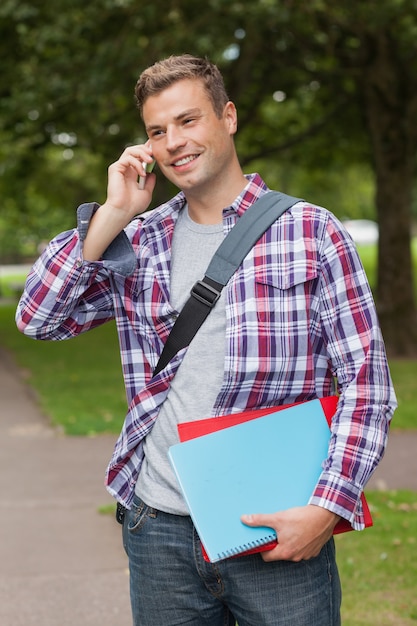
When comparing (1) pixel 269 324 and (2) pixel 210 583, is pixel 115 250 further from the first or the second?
(2) pixel 210 583

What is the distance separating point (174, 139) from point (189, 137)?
38mm

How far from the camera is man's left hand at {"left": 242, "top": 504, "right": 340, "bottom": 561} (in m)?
2.09

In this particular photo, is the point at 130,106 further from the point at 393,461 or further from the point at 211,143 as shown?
the point at 211,143

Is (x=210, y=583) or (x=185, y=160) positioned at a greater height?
(x=185, y=160)

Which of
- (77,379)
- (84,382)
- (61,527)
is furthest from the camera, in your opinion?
(77,379)

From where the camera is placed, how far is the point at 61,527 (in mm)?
5656

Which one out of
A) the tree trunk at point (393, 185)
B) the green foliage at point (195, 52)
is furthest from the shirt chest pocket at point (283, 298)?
the tree trunk at point (393, 185)

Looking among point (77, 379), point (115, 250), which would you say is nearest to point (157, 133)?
point (115, 250)

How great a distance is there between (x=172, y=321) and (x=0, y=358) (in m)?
12.4

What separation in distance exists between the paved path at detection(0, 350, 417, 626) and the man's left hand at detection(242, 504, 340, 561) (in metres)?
2.39

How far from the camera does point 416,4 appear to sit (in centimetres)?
955

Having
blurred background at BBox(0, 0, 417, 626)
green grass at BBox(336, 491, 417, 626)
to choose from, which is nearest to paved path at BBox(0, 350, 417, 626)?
blurred background at BBox(0, 0, 417, 626)

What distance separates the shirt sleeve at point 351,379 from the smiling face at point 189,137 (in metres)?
0.35

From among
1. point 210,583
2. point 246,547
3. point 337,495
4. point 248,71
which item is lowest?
point 210,583
